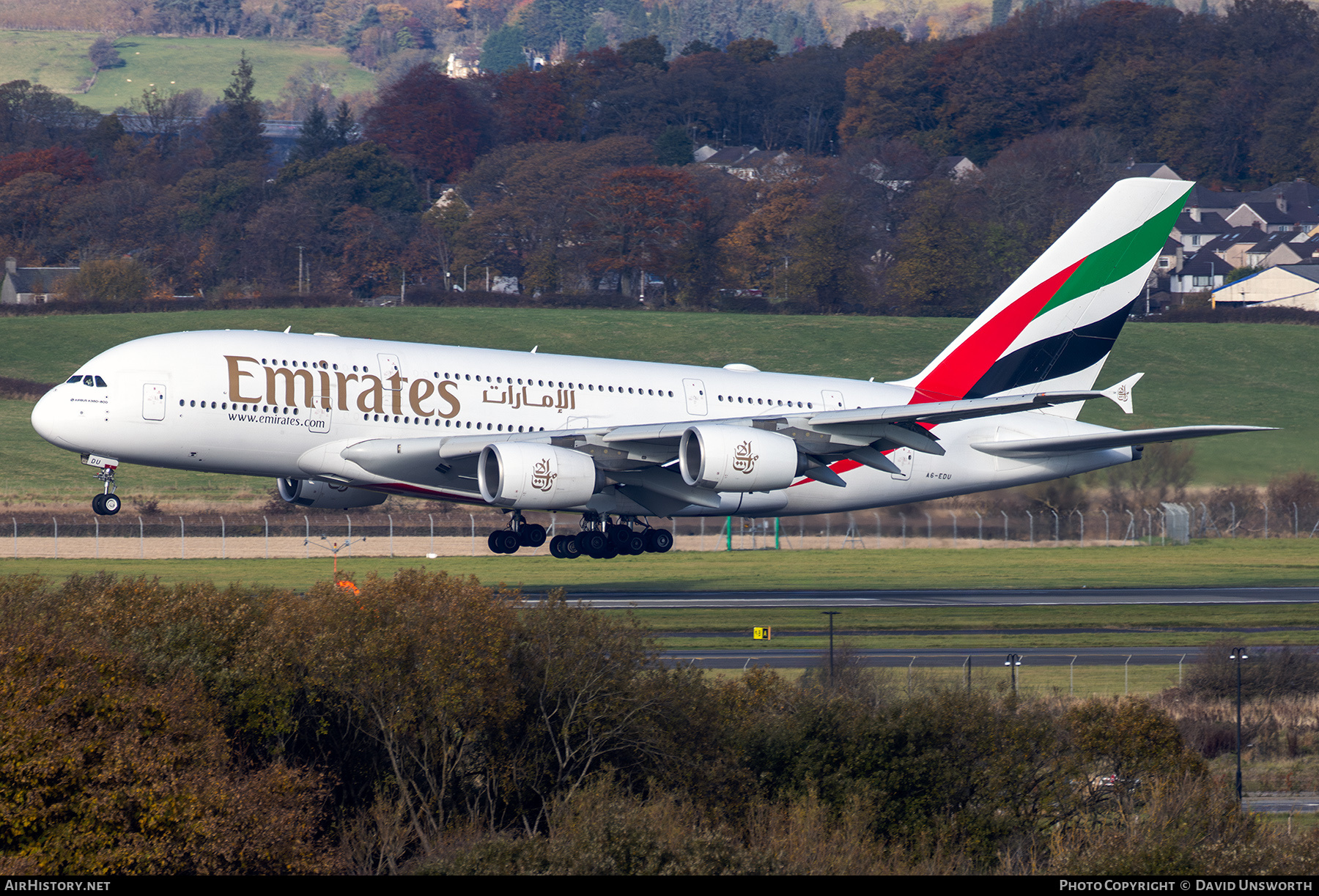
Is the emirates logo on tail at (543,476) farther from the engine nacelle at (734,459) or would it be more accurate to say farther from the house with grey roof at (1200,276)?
the house with grey roof at (1200,276)

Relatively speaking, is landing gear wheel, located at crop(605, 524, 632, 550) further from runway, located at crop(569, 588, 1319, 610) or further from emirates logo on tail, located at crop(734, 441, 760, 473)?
emirates logo on tail, located at crop(734, 441, 760, 473)

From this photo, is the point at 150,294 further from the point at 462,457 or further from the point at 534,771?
the point at 534,771

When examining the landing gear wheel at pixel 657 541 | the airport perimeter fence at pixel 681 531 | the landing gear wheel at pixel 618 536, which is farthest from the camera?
the airport perimeter fence at pixel 681 531

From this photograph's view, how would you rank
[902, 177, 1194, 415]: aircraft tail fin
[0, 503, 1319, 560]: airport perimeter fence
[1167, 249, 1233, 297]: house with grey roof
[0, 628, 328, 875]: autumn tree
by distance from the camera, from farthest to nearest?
[1167, 249, 1233, 297]: house with grey roof < [0, 503, 1319, 560]: airport perimeter fence < [902, 177, 1194, 415]: aircraft tail fin < [0, 628, 328, 875]: autumn tree

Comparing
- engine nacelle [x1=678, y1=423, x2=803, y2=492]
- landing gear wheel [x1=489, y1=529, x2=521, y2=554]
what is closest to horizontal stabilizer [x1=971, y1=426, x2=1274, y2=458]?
engine nacelle [x1=678, y1=423, x2=803, y2=492]

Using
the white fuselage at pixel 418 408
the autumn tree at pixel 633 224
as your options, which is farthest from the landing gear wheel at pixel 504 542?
the autumn tree at pixel 633 224

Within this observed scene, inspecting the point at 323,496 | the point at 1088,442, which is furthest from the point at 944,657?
the point at 323,496

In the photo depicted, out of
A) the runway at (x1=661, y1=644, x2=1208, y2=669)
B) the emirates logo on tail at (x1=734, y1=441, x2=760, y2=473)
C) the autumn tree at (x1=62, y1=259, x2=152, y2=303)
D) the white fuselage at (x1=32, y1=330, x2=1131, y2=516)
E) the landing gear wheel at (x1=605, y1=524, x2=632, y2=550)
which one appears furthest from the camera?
the autumn tree at (x1=62, y1=259, x2=152, y2=303)

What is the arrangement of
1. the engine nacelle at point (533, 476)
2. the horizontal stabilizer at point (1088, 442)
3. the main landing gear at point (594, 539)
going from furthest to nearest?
the main landing gear at point (594, 539) → the horizontal stabilizer at point (1088, 442) → the engine nacelle at point (533, 476)
